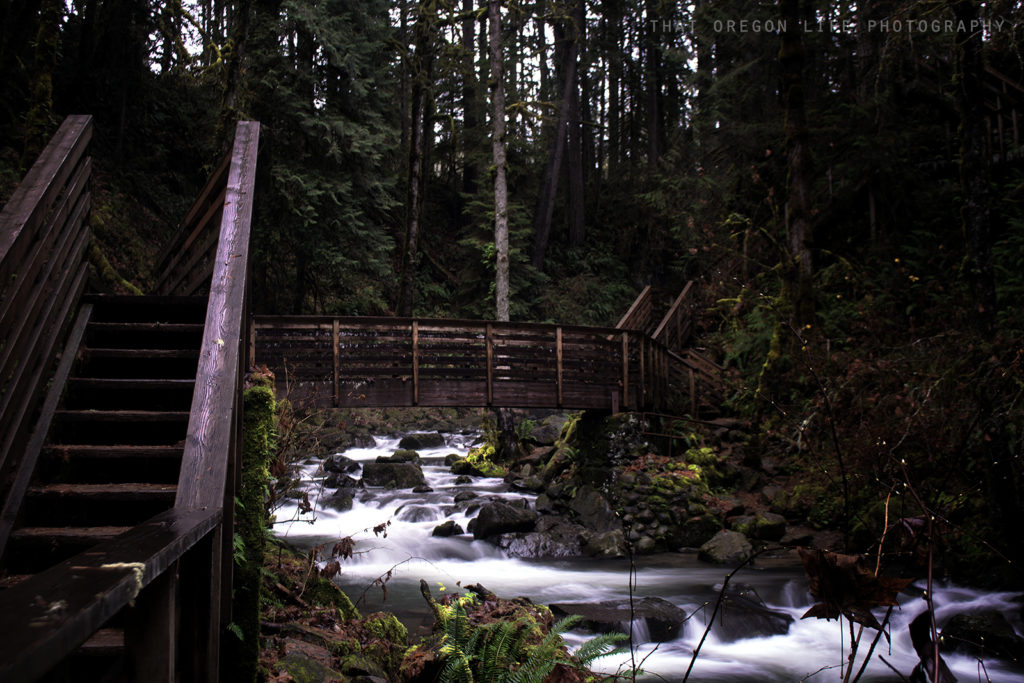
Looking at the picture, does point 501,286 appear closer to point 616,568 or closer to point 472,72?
point 472,72

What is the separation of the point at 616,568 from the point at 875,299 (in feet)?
24.0

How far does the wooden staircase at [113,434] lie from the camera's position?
10.8 feet

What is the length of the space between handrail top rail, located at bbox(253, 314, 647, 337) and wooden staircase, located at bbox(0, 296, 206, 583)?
6922 millimetres

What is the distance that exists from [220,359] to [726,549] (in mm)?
8932

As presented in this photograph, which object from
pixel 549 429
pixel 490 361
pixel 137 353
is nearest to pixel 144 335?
pixel 137 353

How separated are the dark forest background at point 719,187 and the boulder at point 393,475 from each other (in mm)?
4802

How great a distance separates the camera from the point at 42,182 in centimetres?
353

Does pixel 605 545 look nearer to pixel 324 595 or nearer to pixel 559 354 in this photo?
pixel 559 354

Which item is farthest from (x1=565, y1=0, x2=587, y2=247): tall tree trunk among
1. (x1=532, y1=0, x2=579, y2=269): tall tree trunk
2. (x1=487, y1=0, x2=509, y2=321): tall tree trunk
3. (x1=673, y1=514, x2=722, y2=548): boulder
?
(x1=673, y1=514, x2=722, y2=548): boulder

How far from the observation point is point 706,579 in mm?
9195

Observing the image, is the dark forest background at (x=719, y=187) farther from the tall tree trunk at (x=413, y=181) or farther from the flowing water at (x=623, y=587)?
the flowing water at (x=623, y=587)

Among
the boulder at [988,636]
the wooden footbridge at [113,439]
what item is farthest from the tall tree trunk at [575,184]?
the boulder at [988,636]

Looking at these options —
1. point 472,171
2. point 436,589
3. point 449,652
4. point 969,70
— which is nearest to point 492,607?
point 449,652

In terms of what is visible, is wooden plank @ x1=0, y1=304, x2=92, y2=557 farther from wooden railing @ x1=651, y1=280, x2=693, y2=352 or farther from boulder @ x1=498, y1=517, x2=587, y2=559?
wooden railing @ x1=651, y1=280, x2=693, y2=352
